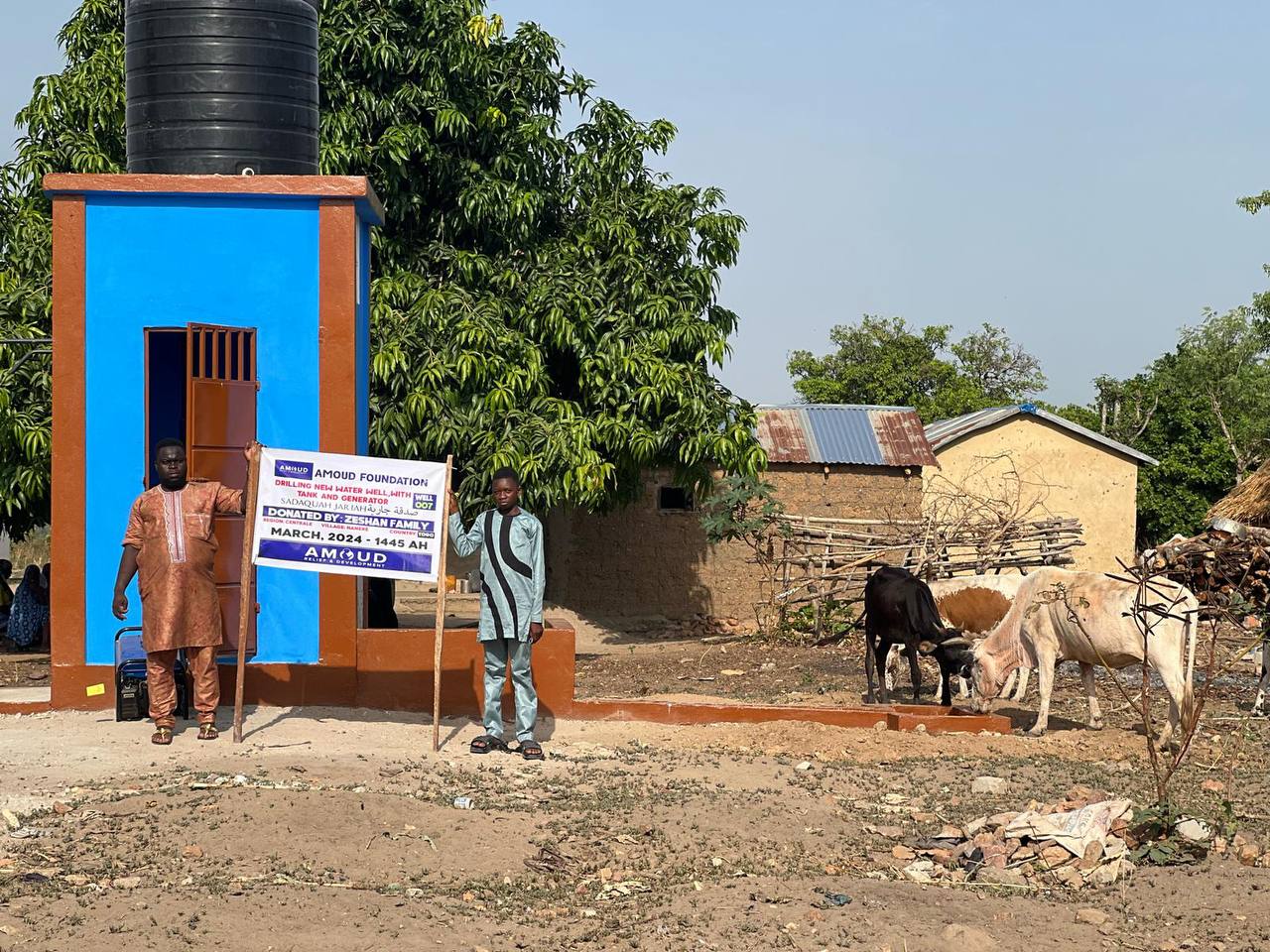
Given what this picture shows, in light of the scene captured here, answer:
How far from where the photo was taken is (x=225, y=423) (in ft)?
31.7

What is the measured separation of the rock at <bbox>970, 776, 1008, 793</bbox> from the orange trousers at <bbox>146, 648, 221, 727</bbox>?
461 centimetres

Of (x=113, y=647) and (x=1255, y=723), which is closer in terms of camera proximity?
(x=113, y=647)

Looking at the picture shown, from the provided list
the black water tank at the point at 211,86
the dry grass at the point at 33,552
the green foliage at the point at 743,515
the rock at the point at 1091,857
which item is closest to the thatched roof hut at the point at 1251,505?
the green foliage at the point at 743,515

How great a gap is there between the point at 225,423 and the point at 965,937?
20.0ft

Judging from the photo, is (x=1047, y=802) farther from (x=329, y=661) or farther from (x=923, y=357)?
(x=923, y=357)

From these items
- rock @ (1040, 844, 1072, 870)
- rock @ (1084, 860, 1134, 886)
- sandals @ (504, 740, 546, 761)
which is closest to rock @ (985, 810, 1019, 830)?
rock @ (1040, 844, 1072, 870)

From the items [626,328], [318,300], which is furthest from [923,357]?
[318,300]

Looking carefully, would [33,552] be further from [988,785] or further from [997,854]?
[997,854]

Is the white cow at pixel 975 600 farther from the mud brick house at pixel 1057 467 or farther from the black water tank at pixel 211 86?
the mud brick house at pixel 1057 467

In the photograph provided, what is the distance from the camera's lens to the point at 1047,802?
26.5ft

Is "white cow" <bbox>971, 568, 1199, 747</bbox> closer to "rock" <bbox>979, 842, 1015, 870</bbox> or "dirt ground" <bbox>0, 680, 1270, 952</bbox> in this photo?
"dirt ground" <bbox>0, 680, 1270, 952</bbox>

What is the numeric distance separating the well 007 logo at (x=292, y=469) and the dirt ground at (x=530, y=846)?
5.35 feet

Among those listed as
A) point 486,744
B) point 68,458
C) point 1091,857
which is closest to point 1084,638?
point 1091,857

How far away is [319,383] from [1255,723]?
7816 mm
